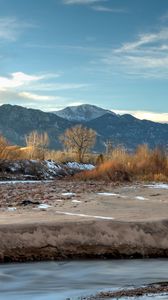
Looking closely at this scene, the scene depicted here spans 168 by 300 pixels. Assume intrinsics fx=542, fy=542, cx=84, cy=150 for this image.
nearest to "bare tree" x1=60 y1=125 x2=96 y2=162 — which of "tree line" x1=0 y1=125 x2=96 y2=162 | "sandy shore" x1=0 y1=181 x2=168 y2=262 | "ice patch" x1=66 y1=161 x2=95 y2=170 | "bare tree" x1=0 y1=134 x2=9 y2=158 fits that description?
"tree line" x1=0 y1=125 x2=96 y2=162

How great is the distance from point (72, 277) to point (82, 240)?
1.39m

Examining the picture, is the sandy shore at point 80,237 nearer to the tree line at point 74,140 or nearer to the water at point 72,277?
the water at point 72,277

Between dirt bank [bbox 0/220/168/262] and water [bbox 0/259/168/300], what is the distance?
0.40 m

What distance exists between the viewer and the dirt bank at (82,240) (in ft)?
36.7

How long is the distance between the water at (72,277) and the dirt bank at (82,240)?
1.30ft

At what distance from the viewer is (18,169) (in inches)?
1570

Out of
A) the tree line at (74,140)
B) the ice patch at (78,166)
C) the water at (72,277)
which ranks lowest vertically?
the water at (72,277)

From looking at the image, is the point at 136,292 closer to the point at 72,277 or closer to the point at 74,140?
the point at 72,277

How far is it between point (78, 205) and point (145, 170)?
60.5 feet

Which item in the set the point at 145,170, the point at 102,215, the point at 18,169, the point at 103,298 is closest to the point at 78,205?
the point at 102,215

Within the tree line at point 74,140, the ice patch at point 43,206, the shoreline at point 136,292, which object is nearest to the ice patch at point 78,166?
the tree line at point 74,140

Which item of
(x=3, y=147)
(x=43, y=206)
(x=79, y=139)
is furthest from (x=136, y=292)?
(x=79, y=139)

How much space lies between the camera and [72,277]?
10.1 meters

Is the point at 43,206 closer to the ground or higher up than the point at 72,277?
higher up
